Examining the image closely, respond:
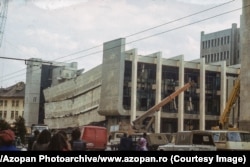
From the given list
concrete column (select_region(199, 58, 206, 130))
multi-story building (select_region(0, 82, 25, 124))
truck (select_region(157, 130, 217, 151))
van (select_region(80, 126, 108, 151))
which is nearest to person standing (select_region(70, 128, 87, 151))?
truck (select_region(157, 130, 217, 151))

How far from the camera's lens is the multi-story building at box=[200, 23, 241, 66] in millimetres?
114438

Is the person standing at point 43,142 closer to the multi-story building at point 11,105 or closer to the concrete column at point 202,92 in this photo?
the concrete column at point 202,92

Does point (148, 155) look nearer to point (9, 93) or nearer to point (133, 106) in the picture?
point (133, 106)

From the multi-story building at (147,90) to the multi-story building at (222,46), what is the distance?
3121cm

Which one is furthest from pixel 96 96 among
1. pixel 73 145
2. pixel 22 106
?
pixel 73 145

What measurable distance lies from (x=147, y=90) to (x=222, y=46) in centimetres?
5017

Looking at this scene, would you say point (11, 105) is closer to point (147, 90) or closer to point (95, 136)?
point (147, 90)

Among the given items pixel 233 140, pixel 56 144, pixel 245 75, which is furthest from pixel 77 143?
pixel 245 75

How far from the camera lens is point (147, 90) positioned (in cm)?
7444

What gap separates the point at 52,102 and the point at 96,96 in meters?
21.6

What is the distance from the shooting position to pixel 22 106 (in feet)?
362

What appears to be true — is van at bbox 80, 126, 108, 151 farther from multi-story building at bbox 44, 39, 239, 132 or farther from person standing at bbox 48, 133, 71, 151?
multi-story building at bbox 44, 39, 239, 132

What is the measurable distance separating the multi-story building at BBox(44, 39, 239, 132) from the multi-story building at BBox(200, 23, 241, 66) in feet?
102

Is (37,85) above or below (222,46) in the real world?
below
